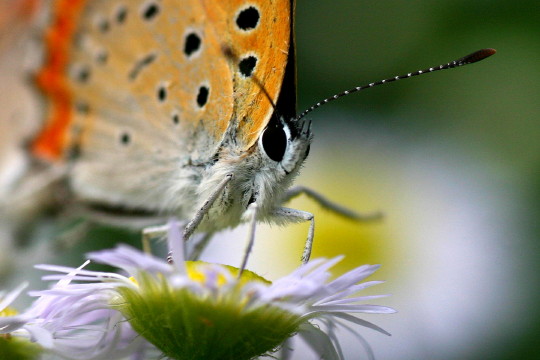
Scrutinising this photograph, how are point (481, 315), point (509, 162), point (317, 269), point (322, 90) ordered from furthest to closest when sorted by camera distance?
point (322, 90), point (509, 162), point (481, 315), point (317, 269)

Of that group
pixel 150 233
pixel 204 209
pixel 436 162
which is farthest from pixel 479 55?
pixel 436 162

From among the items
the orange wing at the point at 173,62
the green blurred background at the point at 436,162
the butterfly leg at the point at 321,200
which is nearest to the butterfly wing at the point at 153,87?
the orange wing at the point at 173,62

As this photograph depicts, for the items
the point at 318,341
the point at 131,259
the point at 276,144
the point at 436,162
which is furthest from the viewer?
the point at 436,162

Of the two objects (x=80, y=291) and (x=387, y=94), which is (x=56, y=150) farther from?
(x=387, y=94)

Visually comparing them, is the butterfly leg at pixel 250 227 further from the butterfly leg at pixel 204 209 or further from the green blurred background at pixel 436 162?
the green blurred background at pixel 436 162

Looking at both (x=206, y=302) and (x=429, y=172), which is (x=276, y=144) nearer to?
(x=206, y=302)

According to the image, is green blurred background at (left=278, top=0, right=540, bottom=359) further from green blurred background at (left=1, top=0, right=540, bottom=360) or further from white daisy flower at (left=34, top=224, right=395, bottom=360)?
white daisy flower at (left=34, top=224, right=395, bottom=360)

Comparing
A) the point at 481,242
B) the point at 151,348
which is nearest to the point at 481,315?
the point at 481,242

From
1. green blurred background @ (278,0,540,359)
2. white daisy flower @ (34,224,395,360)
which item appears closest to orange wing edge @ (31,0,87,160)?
white daisy flower @ (34,224,395,360)
